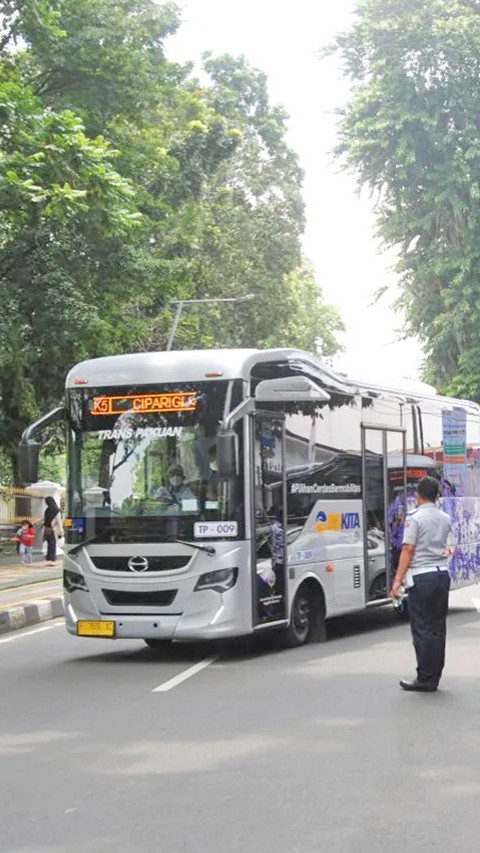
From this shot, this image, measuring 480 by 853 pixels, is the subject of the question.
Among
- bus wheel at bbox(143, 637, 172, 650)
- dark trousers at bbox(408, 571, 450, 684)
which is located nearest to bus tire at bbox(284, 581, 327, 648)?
bus wheel at bbox(143, 637, 172, 650)

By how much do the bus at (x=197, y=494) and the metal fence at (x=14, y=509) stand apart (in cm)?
2809

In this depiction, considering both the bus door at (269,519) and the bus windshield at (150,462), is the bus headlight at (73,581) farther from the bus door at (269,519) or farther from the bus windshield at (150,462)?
the bus door at (269,519)

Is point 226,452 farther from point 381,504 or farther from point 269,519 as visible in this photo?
point 381,504

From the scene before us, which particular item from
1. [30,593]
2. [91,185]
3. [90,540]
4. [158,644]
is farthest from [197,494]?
[30,593]

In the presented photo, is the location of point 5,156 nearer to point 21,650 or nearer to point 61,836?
point 21,650

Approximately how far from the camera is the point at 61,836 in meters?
5.79

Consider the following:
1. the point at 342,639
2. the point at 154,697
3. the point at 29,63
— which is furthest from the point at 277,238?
the point at 154,697

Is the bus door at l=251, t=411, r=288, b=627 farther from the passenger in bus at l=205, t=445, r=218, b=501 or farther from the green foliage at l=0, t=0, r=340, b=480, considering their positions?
the green foliage at l=0, t=0, r=340, b=480

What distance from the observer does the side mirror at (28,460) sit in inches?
490

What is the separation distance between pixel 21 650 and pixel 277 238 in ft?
111

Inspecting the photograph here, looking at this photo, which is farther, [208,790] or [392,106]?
[392,106]

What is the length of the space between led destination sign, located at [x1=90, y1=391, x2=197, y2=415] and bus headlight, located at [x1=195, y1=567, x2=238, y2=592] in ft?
5.21

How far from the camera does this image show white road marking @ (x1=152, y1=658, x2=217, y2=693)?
10.7 metres

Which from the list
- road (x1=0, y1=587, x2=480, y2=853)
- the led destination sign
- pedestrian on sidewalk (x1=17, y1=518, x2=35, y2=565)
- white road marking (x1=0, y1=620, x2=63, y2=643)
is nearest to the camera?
road (x1=0, y1=587, x2=480, y2=853)
